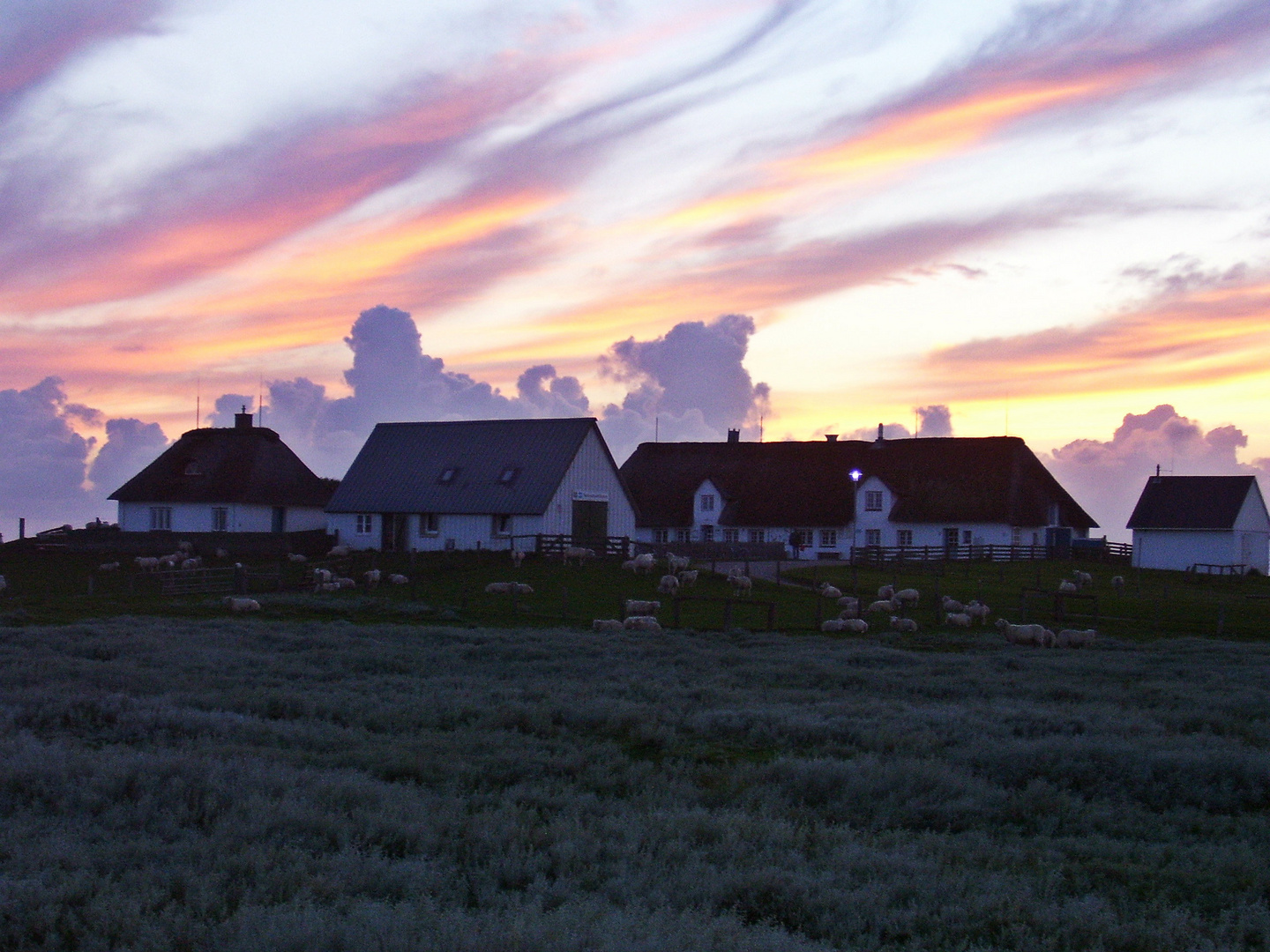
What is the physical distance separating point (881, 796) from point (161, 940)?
779cm

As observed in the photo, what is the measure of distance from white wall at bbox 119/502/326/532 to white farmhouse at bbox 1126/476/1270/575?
51595 mm

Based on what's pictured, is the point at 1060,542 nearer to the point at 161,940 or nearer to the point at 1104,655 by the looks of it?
the point at 1104,655

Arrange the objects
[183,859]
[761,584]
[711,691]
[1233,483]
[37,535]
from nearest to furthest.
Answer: [183,859] < [711,691] < [761,584] < [37,535] < [1233,483]

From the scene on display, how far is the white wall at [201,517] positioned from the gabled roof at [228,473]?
0.34 meters

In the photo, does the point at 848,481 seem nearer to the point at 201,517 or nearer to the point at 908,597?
the point at 908,597

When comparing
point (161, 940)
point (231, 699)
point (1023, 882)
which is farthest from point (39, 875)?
point (231, 699)

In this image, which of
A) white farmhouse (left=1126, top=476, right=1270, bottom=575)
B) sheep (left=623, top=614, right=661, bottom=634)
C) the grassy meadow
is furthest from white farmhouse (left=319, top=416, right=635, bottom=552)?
the grassy meadow

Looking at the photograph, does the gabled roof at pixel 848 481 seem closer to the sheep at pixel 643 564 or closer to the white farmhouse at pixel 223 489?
the white farmhouse at pixel 223 489

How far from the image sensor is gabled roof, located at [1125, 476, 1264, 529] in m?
71.4

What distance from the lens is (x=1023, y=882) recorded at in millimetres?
9680

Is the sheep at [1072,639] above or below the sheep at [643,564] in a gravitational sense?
below

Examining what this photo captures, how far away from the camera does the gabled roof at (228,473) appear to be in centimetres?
6881

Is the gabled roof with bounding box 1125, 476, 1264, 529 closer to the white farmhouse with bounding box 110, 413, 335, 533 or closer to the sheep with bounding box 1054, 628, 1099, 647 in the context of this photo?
the sheep with bounding box 1054, 628, 1099, 647

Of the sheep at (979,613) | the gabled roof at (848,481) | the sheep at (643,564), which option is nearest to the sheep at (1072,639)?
the sheep at (979,613)
